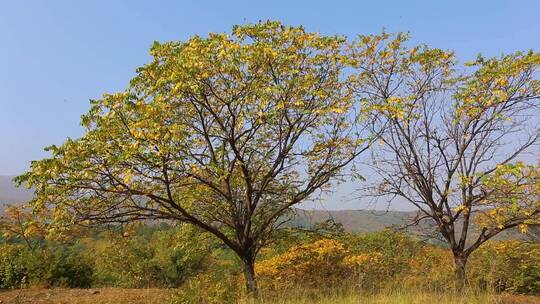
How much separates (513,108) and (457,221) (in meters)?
3.38

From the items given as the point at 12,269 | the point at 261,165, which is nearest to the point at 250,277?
the point at 261,165

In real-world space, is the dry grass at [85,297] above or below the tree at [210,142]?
below

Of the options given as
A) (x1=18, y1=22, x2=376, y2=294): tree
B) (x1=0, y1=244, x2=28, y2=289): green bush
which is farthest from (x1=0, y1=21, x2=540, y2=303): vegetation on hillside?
(x1=0, y1=244, x2=28, y2=289): green bush

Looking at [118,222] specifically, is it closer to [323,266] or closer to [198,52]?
[198,52]

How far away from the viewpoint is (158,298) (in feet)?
39.2

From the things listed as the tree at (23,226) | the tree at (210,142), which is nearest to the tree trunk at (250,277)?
the tree at (210,142)

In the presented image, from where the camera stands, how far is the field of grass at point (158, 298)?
25.8ft

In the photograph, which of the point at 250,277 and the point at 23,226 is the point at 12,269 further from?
the point at 250,277

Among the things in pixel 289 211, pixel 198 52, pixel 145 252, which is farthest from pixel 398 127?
pixel 145 252

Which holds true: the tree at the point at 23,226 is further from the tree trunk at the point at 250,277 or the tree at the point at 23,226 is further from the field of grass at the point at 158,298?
the tree trunk at the point at 250,277

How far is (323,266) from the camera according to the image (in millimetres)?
13625

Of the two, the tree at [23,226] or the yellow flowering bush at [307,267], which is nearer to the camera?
the tree at [23,226]

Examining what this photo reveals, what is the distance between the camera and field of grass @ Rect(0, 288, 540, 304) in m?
7.85

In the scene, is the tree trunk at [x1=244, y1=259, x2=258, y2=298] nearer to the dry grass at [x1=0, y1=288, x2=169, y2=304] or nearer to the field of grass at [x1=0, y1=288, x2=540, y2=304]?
the field of grass at [x1=0, y1=288, x2=540, y2=304]
